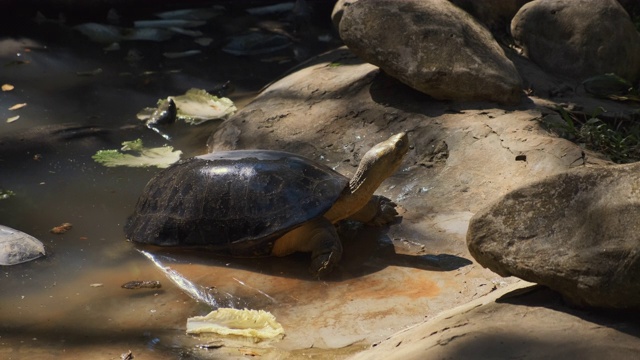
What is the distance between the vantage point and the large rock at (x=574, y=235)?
3355 millimetres

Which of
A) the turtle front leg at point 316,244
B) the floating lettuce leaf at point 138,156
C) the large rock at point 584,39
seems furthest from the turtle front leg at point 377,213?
the large rock at point 584,39

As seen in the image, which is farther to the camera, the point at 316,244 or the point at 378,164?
the point at 378,164

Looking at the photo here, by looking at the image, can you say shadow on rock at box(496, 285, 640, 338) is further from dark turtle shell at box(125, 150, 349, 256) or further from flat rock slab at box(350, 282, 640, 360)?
dark turtle shell at box(125, 150, 349, 256)

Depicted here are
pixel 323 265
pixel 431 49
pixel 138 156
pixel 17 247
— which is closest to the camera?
pixel 323 265

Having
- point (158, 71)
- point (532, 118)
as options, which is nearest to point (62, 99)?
point (158, 71)

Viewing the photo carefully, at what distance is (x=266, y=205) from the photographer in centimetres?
566

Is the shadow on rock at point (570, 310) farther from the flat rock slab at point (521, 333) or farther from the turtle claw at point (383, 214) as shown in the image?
the turtle claw at point (383, 214)

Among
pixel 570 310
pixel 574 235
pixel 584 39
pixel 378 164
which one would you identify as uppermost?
pixel 574 235

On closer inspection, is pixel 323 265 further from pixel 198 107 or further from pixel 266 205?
pixel 198 107

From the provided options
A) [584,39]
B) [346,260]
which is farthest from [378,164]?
[584,39]

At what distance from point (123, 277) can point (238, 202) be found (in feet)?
2.79

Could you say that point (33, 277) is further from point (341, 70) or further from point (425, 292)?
point (341, 70)

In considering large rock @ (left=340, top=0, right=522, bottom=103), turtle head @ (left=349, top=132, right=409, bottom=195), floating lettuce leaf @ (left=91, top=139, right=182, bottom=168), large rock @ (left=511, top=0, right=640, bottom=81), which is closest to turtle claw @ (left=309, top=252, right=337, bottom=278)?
turtle head @ (left=349, top=132, right=409, bottom=195)

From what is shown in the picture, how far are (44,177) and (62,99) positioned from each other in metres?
1.99
